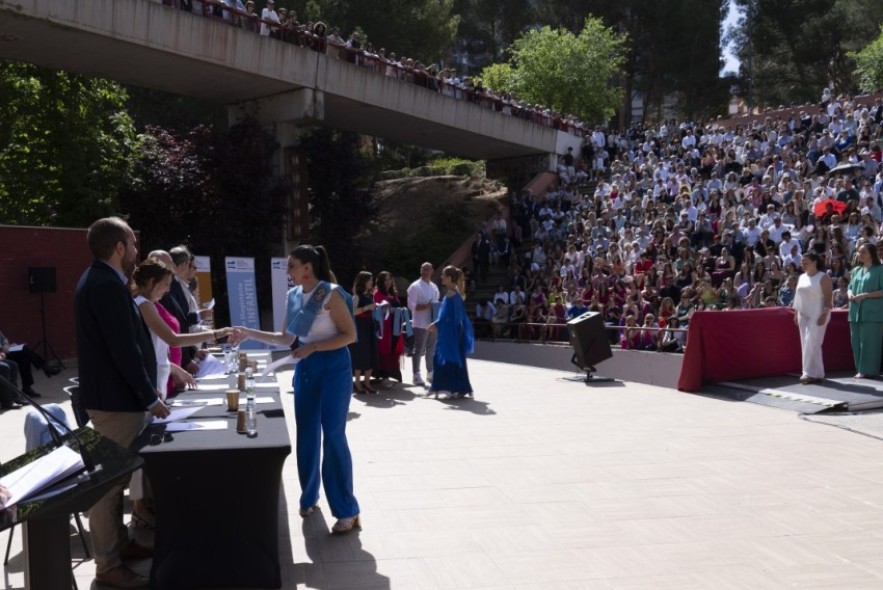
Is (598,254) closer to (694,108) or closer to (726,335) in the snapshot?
(726,335)

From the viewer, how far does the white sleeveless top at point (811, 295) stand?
446 inches

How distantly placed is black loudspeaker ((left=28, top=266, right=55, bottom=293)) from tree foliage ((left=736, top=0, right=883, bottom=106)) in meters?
40.7

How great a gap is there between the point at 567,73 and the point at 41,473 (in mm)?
36648

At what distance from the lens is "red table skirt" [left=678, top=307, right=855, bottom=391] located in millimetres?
12328

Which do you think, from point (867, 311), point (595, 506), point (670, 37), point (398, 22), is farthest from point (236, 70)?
point (670, 37)

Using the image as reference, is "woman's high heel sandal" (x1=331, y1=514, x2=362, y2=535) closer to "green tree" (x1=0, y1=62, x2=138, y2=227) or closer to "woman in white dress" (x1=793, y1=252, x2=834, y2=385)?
"woman in white dress" (x1=793, y1=252, x2=834, y2=385)

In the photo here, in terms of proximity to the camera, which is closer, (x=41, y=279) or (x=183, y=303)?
(x=183, y=303)

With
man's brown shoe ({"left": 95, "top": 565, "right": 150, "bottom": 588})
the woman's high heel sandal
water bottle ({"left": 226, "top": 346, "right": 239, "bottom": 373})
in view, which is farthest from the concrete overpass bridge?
man's brown shoe ({"left": 95, "top": 565, "right": 150, "bottom": 588})

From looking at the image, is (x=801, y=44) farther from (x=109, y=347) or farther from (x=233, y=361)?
(x=109, y=347)

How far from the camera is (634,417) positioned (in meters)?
10.4

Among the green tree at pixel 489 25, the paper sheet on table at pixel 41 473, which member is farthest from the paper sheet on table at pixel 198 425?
the green tree at pixel 489 25

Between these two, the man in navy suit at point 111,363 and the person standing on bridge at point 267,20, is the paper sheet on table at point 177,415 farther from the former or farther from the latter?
the person standing on bridge at point 267,20

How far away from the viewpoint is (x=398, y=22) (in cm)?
3725

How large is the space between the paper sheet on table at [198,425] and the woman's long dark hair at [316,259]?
131 cm
